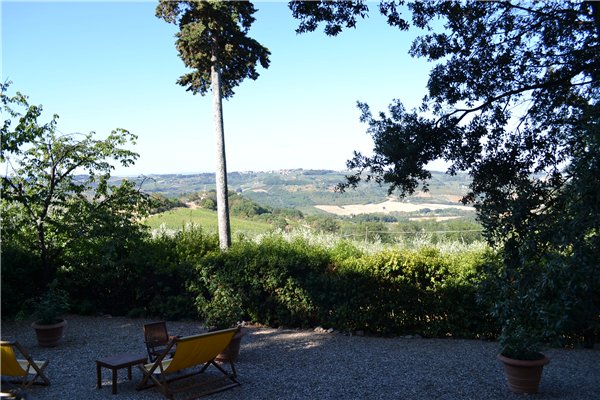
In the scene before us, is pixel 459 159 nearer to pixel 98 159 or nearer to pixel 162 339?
pixel 162 339

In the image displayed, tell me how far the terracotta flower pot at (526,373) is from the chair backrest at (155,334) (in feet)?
14.0

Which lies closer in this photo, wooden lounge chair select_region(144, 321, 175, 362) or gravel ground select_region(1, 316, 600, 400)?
gravel ground select_region(1, 316, 600, 400)

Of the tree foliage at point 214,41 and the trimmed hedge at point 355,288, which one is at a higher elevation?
the tree foliage at point 214,41

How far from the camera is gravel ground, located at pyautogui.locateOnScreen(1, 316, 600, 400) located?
5.93m

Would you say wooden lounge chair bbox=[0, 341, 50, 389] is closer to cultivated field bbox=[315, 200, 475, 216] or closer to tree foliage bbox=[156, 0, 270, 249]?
tree foliage bbox=[156, 0, 270, 249]

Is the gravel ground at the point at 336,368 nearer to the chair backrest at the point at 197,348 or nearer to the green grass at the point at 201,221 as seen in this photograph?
the chair backrest at the point at 197,348

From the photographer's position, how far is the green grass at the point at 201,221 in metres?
14.2

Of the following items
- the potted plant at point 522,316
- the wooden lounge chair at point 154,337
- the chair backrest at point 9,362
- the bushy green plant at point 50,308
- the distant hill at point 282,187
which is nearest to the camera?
the potted plant at point 522,316

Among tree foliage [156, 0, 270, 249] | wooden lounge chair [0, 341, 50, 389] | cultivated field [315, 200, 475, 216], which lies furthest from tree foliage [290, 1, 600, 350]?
cultivated field [315, 200, 475, 216]

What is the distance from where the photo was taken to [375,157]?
6559 millimetres

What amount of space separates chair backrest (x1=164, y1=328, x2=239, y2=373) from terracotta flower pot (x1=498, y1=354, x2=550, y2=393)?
10.2 feet

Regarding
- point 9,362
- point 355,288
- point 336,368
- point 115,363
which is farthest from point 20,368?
point 355,288

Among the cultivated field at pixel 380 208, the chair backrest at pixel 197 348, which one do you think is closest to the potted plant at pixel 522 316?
the chair backrest at pixel 197 348

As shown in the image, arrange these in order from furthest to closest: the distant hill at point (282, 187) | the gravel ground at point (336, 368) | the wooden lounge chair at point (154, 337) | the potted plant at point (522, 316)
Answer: the distant hill at point (282, 187), the wooden lounge chair at point (154, 337), the gravel ground at point (336, 368), the potted plant at point (522, 316)
